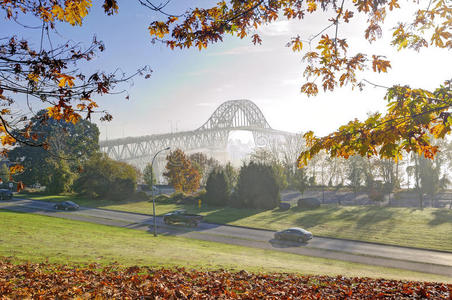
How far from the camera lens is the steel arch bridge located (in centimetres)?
13362

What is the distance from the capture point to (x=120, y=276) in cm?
790

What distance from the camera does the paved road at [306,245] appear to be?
62.7 feet

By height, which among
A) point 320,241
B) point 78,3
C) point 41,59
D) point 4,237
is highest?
point 78,3

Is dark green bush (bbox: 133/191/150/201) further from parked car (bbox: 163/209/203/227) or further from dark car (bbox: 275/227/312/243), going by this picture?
dark car (bbox: 275/227/312/243)

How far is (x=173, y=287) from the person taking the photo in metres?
6.57

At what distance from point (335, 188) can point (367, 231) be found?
3510 cm

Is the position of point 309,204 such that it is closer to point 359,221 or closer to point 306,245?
point 359,221

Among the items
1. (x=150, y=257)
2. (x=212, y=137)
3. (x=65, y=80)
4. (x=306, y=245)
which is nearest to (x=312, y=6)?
(x=65, y=80)

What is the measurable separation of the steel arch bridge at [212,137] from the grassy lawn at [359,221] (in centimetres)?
9399

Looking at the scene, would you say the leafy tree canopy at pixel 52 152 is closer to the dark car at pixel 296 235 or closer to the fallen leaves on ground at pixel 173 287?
the dark car at pixel 296 235

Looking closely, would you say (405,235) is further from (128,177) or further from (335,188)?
(128,177)

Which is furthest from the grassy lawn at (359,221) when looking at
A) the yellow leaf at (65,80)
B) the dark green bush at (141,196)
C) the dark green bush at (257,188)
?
the yellow leaf at (65,80)

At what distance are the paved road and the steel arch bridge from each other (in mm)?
97679

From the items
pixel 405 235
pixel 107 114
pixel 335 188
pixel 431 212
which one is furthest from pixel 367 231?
pixel 335 188
